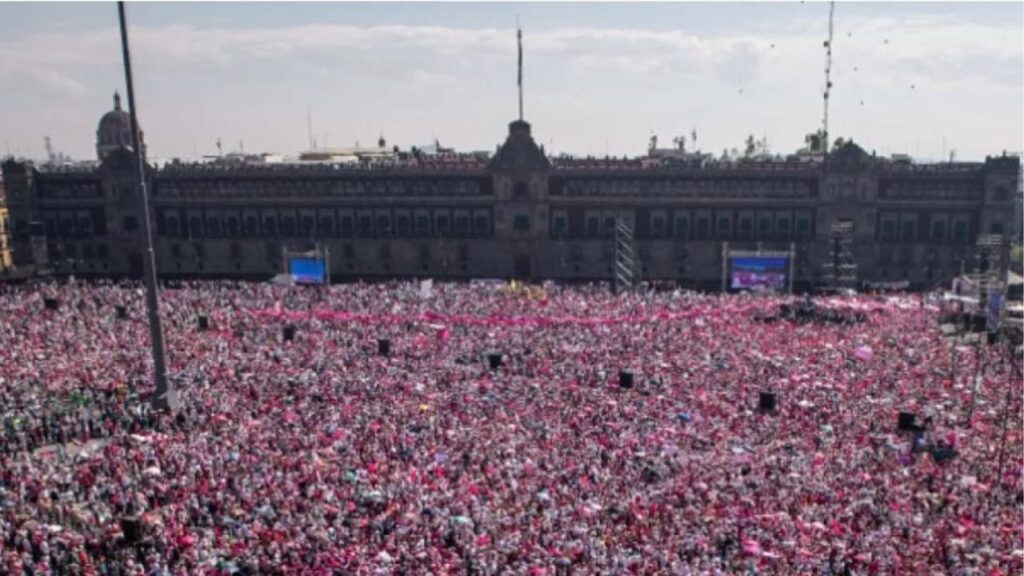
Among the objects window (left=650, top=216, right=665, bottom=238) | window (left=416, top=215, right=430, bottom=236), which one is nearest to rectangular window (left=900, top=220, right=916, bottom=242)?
window (left=650, top=216, right=665, bottom=238)

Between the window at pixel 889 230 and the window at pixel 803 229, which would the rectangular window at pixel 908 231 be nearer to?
the window at pixel 889 230

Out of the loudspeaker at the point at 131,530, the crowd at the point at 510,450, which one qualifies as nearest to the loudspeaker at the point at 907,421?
the crowd at the point at 510,450

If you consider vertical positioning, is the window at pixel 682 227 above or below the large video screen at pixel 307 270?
above

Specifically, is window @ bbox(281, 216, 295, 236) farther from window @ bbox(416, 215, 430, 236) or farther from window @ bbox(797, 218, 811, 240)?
window @ bbox(797, 218, 811, 240)

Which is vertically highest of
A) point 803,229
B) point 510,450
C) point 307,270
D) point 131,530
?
point 803,229

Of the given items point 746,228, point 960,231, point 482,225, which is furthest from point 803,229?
point 482,225

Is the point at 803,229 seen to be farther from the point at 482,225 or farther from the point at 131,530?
the point at 131,530
